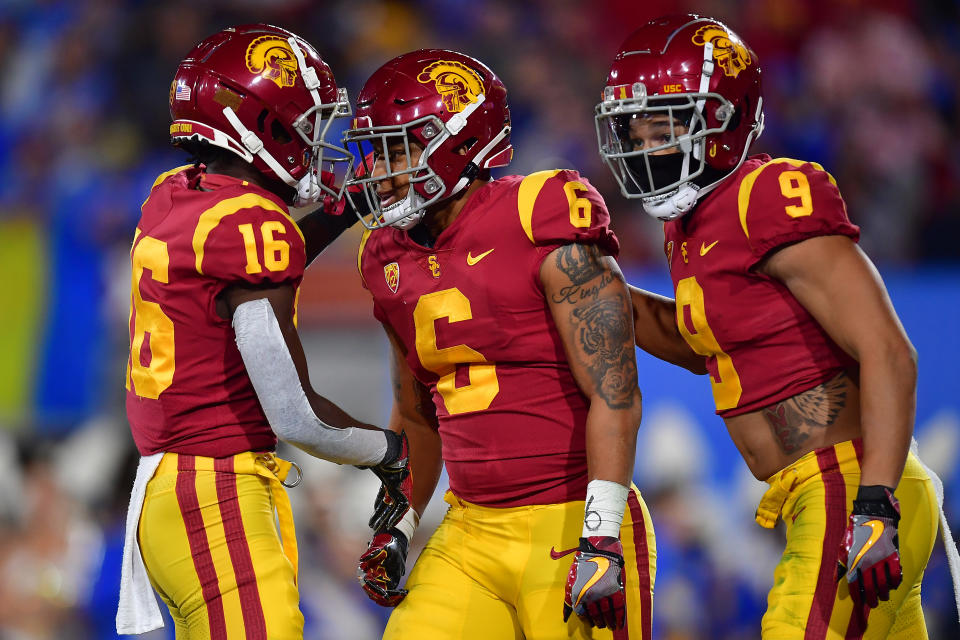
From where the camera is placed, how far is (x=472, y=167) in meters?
2.84

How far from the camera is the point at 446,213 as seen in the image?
2.85m

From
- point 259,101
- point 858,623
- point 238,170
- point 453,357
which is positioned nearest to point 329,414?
point 453,357

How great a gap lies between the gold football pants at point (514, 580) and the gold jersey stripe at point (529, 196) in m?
0.64

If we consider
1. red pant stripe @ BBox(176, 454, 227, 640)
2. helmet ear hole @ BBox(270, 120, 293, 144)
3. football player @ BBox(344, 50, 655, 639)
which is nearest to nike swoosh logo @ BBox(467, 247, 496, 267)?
football player @ BBox(344, 50, 655, 639)

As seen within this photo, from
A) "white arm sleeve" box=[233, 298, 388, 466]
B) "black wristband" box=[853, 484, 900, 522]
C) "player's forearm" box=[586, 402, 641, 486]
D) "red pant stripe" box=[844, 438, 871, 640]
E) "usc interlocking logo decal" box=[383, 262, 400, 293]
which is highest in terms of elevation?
"usc interlocking logo decal" box=[383, 262, 400, 293]

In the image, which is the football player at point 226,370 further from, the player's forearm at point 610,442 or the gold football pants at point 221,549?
the player's forearm at point 610,442

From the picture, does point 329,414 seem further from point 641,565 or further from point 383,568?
point 641,565

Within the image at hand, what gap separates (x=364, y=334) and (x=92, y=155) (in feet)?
7.22

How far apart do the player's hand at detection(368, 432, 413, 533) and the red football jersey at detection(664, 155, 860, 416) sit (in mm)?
761

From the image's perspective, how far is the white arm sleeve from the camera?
8.54ft

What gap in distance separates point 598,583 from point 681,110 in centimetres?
114

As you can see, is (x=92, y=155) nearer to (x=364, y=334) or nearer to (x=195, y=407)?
(x=364, y=334)

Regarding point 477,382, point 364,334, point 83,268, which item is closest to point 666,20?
point 477,382

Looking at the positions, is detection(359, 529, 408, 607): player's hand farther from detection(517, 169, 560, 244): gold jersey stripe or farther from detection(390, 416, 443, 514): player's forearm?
detection(517, 169, 560, 244): gold jersey stripe
